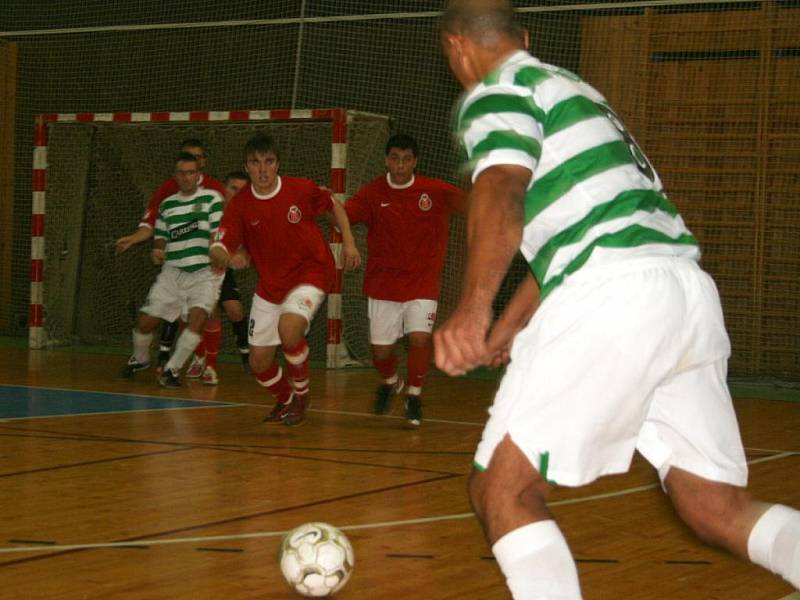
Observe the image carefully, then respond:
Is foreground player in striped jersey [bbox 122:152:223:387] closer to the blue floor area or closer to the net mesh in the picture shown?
the blue floor area

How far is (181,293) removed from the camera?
10.5 metres

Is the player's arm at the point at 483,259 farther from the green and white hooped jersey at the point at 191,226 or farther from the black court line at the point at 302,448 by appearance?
the green and white hooped jersey at the point at 191,226

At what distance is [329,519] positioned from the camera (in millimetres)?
4941

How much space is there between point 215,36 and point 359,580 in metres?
10.7

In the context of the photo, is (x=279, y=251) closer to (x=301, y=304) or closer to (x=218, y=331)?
(x=301, y=304)

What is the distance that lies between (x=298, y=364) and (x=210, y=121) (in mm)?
5579

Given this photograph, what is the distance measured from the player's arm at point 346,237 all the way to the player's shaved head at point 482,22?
4.69 metres

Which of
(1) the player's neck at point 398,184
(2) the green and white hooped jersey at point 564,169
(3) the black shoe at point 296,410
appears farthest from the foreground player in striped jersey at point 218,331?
(2) the green and white hooped jersey at point 564,169

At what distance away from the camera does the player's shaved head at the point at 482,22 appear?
2.81 m

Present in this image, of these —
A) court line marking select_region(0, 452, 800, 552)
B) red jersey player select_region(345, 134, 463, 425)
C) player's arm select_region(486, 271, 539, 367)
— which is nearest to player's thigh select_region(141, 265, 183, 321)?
red jersey player select_region(345, 134, 463, 425)

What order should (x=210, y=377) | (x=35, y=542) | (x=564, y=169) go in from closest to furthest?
(x=564, y=169) < (x=35, y=542) < (x=210, y=377)

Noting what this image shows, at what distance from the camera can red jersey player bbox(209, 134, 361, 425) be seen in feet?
25.0

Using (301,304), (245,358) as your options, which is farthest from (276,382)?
(245,358)

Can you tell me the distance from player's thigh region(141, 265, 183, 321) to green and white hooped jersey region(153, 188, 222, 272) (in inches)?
3.7
